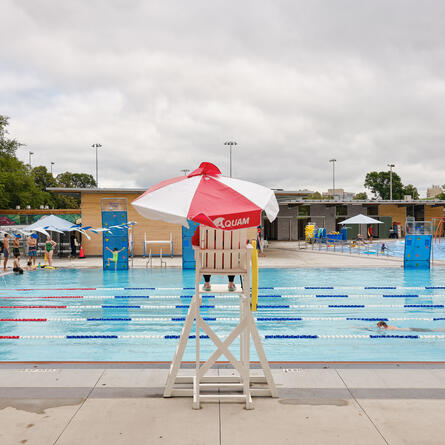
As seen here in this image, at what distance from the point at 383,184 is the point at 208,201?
105 m

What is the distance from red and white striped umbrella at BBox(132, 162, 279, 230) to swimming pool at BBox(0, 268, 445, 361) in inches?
123

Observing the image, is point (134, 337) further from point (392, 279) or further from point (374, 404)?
point (392, 279)

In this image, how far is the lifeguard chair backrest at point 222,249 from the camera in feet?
13.8

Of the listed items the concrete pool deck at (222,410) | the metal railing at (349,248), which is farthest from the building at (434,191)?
the concrete pool deck at (222,410)

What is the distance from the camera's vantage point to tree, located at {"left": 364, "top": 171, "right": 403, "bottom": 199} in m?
96.4

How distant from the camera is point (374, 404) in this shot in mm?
3893

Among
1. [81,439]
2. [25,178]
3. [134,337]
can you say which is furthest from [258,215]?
[25,178]

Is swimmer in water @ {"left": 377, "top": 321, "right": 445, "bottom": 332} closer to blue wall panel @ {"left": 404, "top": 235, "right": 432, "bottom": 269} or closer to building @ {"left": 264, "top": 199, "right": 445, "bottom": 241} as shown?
blue wall panel @ {"left": 404, "top": 235, "right": 432, "bottom": 269}

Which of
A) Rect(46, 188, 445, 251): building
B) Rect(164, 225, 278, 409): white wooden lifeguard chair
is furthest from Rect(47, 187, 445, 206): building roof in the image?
Rect(164, 225, 278, 409): white wooden lifeguard chair

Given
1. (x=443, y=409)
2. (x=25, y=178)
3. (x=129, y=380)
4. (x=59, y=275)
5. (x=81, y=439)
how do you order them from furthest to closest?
(x=25, y=178) < (x=59, y=275) < (x=129, y=380) < (x=443, y=409) < (x=81, y=439)

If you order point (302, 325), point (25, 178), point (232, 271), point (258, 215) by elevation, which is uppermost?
point (25, 178)

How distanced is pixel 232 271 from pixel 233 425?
1449mm

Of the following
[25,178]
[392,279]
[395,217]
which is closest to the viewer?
[392,279]

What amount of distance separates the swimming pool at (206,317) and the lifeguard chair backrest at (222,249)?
2.68 m
